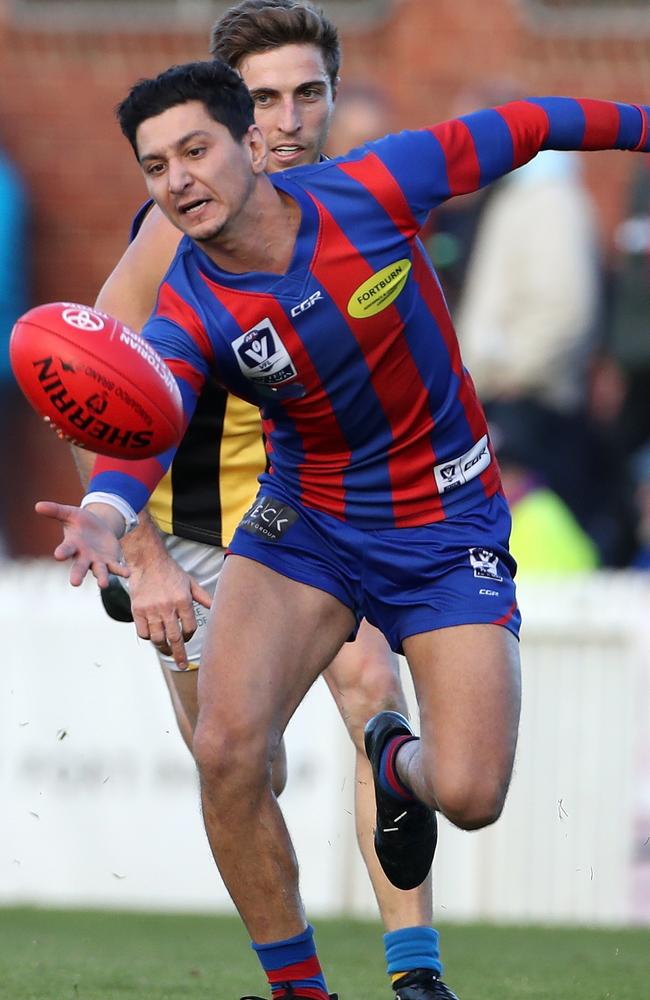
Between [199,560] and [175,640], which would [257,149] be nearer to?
[175,640]

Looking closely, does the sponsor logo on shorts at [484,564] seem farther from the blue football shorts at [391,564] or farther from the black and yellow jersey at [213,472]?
the black and yellow jersey at [213,472]

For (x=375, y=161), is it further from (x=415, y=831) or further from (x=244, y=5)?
(x=415, y=831)

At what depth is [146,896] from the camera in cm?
942

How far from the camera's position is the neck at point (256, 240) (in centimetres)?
514

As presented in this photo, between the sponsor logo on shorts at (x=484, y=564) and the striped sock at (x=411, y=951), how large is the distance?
1.00 metres

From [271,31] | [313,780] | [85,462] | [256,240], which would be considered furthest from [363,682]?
[313,780]

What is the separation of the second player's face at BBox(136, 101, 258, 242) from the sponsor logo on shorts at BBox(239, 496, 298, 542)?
79 cm

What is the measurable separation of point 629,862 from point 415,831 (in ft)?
11.9

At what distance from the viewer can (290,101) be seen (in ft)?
19.7

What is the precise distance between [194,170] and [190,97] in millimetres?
205

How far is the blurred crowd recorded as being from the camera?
34.1ft

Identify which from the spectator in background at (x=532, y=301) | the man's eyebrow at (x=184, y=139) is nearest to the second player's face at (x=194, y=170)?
the man's eyebrow at (x=184, y=139)

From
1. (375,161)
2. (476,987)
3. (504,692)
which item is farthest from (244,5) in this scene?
(476,987)

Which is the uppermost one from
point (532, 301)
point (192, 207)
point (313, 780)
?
point (192, 207)
